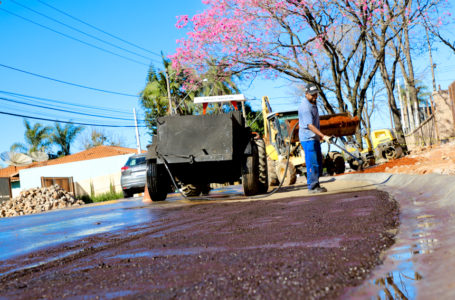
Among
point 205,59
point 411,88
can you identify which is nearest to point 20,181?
point 205,59

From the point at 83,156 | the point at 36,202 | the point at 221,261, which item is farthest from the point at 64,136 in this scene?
the point at 221,261

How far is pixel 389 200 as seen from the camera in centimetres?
555

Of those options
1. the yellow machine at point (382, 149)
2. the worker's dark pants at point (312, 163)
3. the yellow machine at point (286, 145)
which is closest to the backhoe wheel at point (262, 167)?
the worker's dark pants at point (312, 163)

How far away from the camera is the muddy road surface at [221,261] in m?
2.09

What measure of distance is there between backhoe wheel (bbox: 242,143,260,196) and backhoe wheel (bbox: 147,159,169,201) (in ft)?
6.59

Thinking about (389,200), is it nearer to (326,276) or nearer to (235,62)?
(326,276)

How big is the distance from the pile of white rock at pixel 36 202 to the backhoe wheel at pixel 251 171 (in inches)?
535

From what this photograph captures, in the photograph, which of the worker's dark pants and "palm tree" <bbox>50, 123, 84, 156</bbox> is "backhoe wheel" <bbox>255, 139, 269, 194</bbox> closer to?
the worker's dark pants

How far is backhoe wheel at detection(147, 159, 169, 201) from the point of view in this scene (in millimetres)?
10047

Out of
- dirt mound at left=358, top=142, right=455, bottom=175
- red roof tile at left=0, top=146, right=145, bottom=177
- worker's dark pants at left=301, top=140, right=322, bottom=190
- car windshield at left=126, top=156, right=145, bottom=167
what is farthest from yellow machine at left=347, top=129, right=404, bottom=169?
red roof tile at left=0, top=146, right=145, bottom=177

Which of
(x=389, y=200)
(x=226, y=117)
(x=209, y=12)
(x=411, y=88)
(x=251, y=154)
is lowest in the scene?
(x=389, y=200)

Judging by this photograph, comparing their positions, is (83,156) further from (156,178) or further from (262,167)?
(262,167)

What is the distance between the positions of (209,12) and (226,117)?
994 cm

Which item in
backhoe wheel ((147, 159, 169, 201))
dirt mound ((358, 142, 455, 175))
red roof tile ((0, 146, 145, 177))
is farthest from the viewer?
red roof tile ((0, 146, 145, 177))
